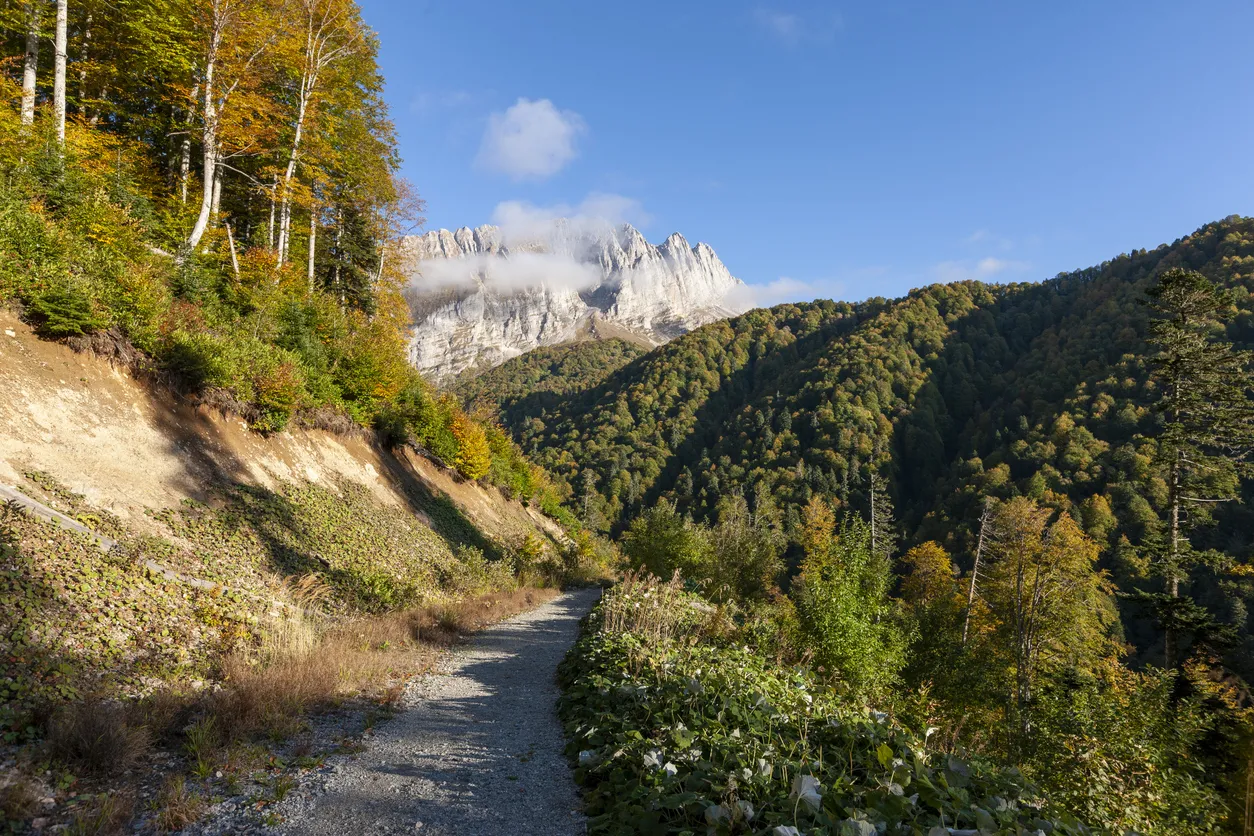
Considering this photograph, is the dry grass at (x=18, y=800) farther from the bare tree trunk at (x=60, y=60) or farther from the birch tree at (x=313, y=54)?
the birch tree at (x=313, y=54)

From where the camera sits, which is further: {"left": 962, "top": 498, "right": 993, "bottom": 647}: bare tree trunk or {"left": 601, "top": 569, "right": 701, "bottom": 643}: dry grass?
{"left": 962, "top": 498, "right": 993, "bottom": 647}: bare tree trunk

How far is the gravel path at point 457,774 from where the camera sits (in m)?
4.14

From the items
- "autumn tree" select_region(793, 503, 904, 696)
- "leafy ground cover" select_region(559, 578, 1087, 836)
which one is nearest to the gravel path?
"leafy ground cover" select_region(559, 578, 1087, 836)

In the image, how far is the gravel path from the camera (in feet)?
13.6

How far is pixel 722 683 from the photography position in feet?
→ 19.2

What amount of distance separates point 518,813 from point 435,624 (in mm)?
8056

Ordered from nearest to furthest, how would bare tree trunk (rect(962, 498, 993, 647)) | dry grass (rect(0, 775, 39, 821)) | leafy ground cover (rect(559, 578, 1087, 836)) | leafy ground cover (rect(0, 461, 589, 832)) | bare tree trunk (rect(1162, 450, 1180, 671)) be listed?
leafy ground cover (rect(559, 578, 1087, 836)) < dry grass (rect(0, 775, 39, 821)) < leafy ground cover (rect(0, 461, 589, 832)) < bare tree trunk (rect(1162, 450, 1180, 671)) < bare tree trunk (rect(962, 498, 993, 647))

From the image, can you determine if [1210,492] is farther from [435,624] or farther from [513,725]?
[435,624]

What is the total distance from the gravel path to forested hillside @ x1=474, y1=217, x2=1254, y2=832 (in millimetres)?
5805

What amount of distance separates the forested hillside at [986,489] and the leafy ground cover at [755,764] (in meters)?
3.67

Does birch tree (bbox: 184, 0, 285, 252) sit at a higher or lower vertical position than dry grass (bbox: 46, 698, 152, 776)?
higher

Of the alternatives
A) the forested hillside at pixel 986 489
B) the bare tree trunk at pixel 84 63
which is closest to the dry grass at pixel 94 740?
the forested hillside at pixel 986 489

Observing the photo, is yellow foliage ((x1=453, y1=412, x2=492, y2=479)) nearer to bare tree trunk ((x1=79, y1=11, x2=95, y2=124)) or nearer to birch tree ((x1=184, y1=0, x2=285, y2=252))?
birch tree ((x1=184, y1=0, x2=285, y2=252))

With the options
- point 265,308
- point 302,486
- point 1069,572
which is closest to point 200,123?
point 265,308
